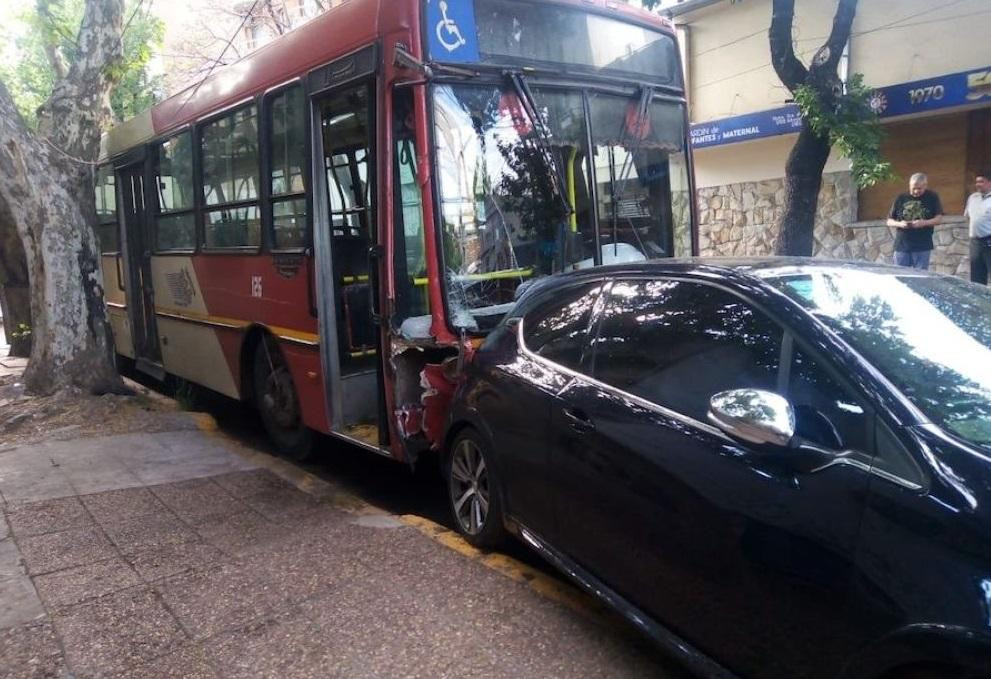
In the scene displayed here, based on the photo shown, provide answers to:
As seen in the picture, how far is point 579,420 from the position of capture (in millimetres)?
3486

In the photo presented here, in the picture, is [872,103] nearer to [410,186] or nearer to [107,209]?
[410,186]

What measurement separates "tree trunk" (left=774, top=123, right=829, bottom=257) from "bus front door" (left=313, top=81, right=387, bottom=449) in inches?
251

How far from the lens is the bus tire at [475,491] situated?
4.25 m

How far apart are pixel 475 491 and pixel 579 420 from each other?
1.20m

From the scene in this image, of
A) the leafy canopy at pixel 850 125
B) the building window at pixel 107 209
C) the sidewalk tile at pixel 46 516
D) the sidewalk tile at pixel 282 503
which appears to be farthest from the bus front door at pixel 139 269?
the leafy canopy at pixel 850 125

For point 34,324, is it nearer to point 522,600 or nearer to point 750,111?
point 522,600

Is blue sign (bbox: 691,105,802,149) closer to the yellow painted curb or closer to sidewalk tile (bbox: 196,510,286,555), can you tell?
the yellow painted curb

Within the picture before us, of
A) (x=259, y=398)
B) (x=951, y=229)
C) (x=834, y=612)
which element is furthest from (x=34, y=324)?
(x=951, y=229)

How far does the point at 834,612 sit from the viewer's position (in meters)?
2.30

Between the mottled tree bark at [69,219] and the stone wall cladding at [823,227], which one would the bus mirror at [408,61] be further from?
the stone wall cladding at [823,227]

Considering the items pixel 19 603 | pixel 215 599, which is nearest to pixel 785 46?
pixel 215 599

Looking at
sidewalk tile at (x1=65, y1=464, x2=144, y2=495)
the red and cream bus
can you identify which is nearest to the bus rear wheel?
the red and cream bus

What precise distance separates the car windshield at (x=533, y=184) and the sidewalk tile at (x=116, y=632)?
220 centimetres

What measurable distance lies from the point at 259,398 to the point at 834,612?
564cm
